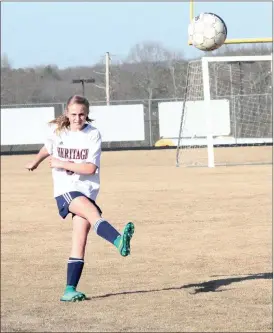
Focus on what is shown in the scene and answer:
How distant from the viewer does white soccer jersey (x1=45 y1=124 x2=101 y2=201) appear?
292 inches

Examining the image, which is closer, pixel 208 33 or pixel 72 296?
pixel 72 296

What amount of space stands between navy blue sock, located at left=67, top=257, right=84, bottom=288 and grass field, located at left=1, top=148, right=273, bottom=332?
0.56 feet

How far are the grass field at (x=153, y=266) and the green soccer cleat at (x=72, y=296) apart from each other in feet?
0.24

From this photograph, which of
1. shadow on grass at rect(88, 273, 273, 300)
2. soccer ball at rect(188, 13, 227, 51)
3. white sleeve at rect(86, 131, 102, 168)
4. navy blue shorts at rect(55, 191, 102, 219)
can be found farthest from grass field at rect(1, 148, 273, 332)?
soccer ball at rect(188, 13, 227, 51)

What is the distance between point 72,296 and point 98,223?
602 millimetres

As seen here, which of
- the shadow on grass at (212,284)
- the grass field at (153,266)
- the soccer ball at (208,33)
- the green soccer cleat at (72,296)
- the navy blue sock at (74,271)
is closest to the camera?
the grass field at (153,266)

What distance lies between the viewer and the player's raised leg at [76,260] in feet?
23.6

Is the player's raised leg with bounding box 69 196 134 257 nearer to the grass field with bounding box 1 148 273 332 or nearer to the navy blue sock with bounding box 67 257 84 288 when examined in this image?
the navy blue sock with bounding box 67 257 84 288

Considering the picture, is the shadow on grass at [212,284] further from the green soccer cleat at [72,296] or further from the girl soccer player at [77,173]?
the girl soccer player at [77,173]

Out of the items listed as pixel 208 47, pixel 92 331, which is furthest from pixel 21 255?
pixel 208 47

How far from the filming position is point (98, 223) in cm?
725

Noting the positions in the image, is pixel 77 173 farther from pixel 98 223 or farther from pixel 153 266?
pixel 153 266

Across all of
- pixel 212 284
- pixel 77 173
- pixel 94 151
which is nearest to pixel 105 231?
pixel 77 173

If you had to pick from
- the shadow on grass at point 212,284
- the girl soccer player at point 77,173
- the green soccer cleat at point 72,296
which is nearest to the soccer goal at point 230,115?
the shadow on grass at point 212,284
